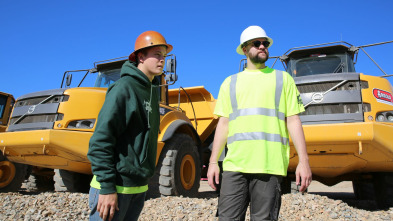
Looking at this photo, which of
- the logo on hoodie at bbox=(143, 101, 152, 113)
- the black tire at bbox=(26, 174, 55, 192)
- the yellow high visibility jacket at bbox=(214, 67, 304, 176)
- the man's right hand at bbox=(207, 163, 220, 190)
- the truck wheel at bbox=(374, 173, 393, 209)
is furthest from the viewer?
the black tire at bbox=(26, 174, 55, 192)

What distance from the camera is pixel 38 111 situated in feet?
17.8

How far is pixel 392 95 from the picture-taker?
5098 mm

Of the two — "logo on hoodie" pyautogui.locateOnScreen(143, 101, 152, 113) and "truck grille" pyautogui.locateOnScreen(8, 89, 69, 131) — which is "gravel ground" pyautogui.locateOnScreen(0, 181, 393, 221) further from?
"logo on hoodie" pyautogui.locateOnScreen(143, 101, 152, 113)

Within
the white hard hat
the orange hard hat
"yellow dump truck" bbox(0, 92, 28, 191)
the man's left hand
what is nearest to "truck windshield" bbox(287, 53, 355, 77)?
the white hard hat

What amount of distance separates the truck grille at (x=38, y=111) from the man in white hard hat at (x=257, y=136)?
3562 mm

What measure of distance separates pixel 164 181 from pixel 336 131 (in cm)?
284

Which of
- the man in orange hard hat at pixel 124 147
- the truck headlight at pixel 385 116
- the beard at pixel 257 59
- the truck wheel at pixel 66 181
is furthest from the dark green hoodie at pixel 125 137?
the truck wheel at pixel 66 181

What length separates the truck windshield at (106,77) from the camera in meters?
6.47

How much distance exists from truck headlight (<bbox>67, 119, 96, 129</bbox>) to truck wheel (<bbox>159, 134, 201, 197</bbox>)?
4.56 ft

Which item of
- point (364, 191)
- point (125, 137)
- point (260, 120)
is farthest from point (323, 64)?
point (125, 137)

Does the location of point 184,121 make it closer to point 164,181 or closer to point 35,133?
point 164,181

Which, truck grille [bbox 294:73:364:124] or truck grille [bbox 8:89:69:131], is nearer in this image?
truck grille [bbox 294:73:364:124]

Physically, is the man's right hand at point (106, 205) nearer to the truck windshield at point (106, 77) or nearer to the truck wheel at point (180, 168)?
the truck wheel at point (180, 168)

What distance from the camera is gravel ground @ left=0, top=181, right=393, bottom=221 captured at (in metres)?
4.69
